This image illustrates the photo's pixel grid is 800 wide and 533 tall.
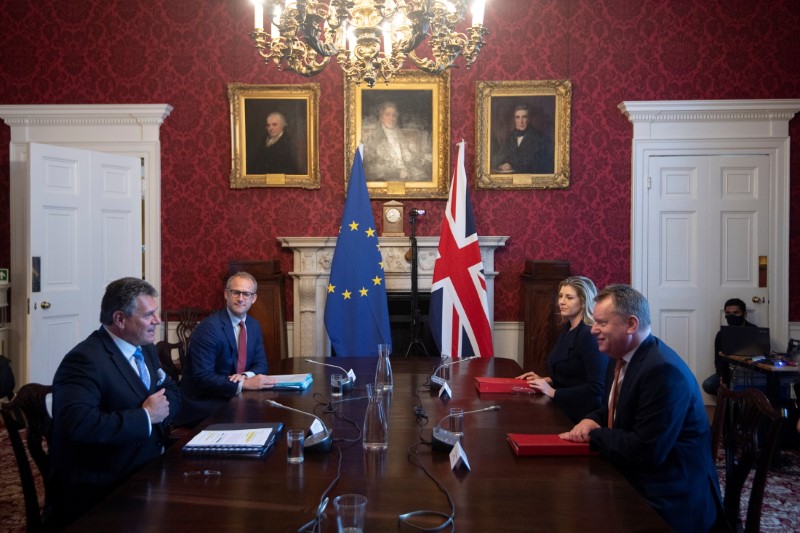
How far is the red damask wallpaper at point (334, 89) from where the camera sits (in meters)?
6.45

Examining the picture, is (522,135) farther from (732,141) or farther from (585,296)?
(585,296)

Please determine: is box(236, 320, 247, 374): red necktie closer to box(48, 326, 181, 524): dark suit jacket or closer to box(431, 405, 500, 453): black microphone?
box(48, 326, 181, 524): dark suit jacket

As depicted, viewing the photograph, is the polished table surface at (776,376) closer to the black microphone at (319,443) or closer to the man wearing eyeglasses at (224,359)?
the man wearing eyeglasses at (224,359)

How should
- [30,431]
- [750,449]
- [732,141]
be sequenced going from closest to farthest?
[750,449] < [30,431] < [732,141]

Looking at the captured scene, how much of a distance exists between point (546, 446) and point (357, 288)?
140 inches

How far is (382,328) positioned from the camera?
18.6ft

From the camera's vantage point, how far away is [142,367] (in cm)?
277

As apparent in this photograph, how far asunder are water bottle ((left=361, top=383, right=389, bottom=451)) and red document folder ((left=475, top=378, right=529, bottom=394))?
1.12m

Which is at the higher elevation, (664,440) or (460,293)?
(460,293)

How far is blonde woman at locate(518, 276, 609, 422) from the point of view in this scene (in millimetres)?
3277

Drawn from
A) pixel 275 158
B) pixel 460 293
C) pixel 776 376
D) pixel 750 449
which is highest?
pixel 275 158

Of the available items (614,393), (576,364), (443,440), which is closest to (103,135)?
(576,364)

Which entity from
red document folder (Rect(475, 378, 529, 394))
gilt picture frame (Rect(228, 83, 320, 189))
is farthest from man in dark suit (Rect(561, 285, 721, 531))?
gilt picture frame (Rect(228, 83, 320, 189))

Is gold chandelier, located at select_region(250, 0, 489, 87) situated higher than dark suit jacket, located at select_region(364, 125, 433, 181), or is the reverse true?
gold chandelier, located at select_region(250, 0, 489, 87)
